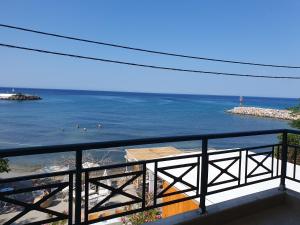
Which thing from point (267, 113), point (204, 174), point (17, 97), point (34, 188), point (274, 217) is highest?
point (34, 188)

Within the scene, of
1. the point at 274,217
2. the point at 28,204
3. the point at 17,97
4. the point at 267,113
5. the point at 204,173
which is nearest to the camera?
the point at 28,204

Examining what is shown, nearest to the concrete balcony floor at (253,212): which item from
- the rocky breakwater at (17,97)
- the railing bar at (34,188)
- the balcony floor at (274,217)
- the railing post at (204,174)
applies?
the balcony floor at (274,217)

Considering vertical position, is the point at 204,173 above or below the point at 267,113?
above

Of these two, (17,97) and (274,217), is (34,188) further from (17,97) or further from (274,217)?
(17,97)

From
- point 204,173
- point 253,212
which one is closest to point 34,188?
point 204,173

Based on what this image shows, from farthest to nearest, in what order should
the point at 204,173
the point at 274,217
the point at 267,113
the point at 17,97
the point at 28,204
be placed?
the point at 17,97
the point at 267,113
the point at 274,217
the point at 204,173
the point at 28,204

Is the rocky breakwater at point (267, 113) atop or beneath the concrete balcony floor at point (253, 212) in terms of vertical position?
beneath

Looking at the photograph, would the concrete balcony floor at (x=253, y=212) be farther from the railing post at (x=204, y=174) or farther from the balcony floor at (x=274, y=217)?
the railing post at (x=204, y=174)

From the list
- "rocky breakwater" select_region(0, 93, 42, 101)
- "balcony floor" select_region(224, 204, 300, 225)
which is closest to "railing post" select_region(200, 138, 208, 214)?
"balcony floor" select_region(224, 204, 300, 225)

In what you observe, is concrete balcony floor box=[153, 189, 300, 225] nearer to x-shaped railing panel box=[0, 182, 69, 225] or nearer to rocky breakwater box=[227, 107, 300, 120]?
x-shaped railing panel box=[0, 182, 69, 225]

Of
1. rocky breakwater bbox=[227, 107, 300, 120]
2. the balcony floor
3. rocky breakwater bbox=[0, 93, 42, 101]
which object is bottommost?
rocky breakwater bbox=[227, 107, 300, 120]

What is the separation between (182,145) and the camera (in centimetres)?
2653

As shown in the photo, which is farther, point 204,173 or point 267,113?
point 267,113

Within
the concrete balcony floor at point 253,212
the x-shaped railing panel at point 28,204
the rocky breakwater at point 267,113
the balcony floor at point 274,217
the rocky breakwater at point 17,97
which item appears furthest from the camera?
the rocky breakwater at point 17,97
